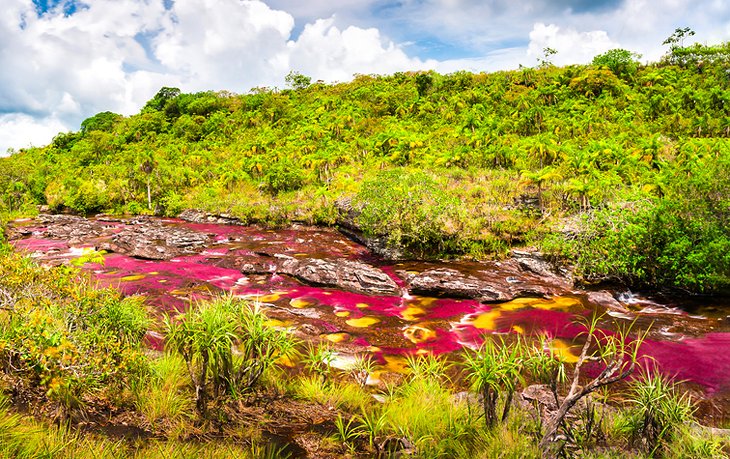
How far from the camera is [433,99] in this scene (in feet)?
150

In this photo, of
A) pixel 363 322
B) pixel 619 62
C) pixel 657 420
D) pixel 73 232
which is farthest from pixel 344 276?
pixel 619 62

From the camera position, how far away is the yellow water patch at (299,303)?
10766 millimetres

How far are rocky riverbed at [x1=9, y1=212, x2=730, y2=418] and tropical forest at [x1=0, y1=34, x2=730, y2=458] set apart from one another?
8 centimetres

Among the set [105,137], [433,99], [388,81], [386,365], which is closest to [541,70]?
[433,99]

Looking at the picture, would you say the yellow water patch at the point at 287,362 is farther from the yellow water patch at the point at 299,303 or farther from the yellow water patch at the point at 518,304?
the yellow water patch at the point at 518,304

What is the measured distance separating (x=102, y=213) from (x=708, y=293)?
140 ft

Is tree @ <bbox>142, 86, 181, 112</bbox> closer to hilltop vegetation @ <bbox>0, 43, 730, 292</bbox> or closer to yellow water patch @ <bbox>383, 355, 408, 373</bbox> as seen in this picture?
hilltop vegetation @ <bbox>0, 43, 730, 292</bbox>

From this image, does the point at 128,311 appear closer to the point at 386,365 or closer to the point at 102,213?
the point at 386,365

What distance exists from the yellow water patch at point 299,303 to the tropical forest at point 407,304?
0.97ft

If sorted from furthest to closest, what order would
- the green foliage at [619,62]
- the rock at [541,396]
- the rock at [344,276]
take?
the green foliage at [619,62]
the rock at [344,276]
the rock at [541,396]

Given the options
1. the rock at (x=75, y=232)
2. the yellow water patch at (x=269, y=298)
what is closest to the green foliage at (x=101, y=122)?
the rock at (x=75, y=232)

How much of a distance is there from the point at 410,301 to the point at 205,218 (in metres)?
22.2

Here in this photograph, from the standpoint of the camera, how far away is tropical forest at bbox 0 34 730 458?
13.6 ft

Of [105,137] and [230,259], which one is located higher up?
[105,137]
